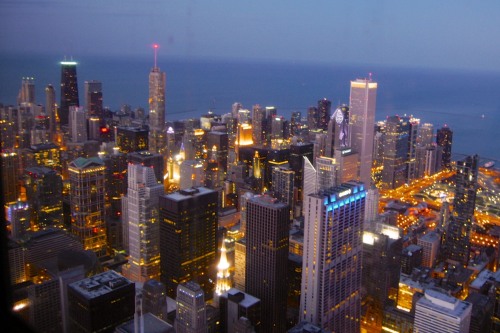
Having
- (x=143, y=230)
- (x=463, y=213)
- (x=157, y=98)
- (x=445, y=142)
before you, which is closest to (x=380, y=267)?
(x=463, y=213)

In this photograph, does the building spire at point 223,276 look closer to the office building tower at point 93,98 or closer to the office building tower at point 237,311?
the office building tower at point 237,311

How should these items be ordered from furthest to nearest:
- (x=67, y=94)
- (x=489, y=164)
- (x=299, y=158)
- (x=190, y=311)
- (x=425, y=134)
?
(x=67, y=94)
(x=425, y=134)
(x=299, y=158)
(x=489, y=164)
(x=190, y=311)

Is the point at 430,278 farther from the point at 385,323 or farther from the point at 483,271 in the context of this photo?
the point at 385,323

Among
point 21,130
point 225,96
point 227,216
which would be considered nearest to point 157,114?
point 225,96

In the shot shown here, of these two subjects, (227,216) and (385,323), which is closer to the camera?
(385,323)

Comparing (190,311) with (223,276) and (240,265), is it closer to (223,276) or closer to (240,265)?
(223,276)

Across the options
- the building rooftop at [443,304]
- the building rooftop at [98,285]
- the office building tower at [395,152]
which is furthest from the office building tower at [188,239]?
the office building tower at [395,152]
